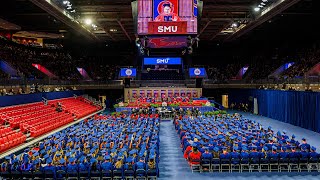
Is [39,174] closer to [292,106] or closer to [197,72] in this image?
[292,106]

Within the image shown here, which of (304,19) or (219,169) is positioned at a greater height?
(304,19)

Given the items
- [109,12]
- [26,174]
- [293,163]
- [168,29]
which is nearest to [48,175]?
[26,174]

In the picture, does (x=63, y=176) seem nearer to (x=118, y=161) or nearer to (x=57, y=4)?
(x=118, y=161)

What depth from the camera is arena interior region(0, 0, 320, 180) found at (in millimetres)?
14000

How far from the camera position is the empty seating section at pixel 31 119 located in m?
19.0

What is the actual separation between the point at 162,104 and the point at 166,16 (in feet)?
66.0

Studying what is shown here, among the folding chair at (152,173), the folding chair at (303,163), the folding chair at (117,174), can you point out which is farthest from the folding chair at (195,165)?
the folding chair at (303,163)

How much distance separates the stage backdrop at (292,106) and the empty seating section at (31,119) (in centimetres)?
2073

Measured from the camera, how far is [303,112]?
87.0ft

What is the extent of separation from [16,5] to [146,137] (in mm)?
15815

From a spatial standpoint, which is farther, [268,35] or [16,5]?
[268,35]

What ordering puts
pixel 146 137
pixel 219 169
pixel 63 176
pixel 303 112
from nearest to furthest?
pixel 63 176 → pixel 219 169 → pixel 146 137 → pixel 303 112

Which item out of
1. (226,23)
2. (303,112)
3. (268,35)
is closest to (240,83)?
(268,35)

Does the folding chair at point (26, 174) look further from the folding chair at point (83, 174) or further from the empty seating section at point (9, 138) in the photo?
the empty seating section at point (9, 138)
